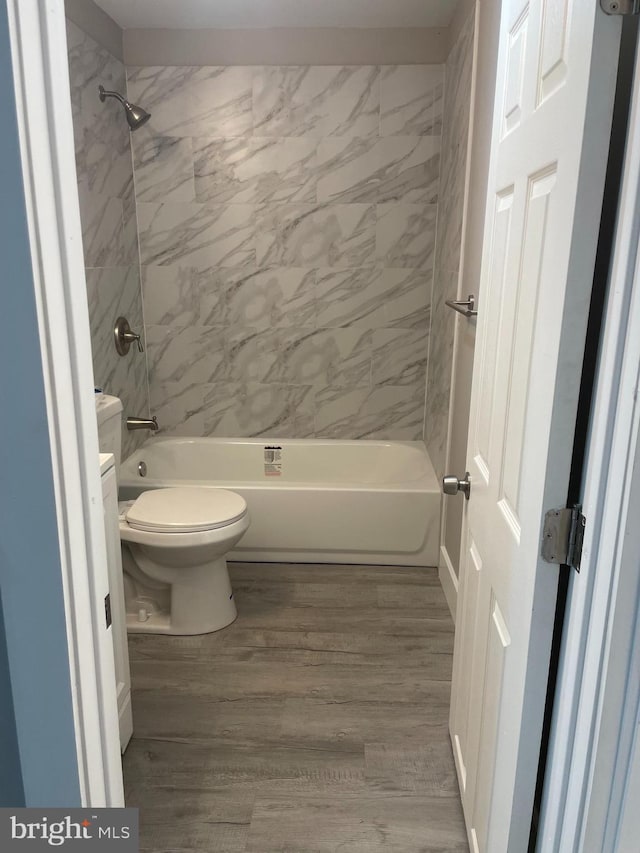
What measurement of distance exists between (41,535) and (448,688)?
5.72 ft

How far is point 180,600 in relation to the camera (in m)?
2.42

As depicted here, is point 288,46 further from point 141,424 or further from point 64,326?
point 64,326

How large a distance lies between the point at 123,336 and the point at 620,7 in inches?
105

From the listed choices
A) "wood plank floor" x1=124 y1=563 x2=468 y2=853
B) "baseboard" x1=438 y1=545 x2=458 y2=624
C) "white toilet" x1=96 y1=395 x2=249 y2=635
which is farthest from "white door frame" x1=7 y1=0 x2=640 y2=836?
"baseboard" x1=438 y1=545 x2=458 y2=624

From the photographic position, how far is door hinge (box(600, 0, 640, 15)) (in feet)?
2.42

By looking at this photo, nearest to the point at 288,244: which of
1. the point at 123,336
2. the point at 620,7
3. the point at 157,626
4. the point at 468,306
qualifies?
the point at 123,336

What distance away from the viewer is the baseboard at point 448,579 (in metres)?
2.52

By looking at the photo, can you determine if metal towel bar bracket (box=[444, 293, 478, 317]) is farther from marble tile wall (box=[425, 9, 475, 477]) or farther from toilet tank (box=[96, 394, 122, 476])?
toilet tank (box=[96, 394, 122, 476])

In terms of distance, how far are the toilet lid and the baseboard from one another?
2.86 ft

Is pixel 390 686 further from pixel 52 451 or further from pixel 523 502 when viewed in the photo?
pixel 52 451

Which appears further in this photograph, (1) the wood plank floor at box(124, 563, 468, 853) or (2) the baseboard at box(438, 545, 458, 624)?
(2) the baseboard at box(438, 545, 458, 624)

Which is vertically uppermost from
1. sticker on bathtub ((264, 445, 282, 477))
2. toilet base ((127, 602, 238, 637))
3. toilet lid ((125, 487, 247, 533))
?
toilet lid ((125, 487, 247, 533))

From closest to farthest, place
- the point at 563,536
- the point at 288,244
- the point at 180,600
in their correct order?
the point at 563,536, the point at 180,600, the point at 288,244

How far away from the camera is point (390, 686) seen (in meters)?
2.13
